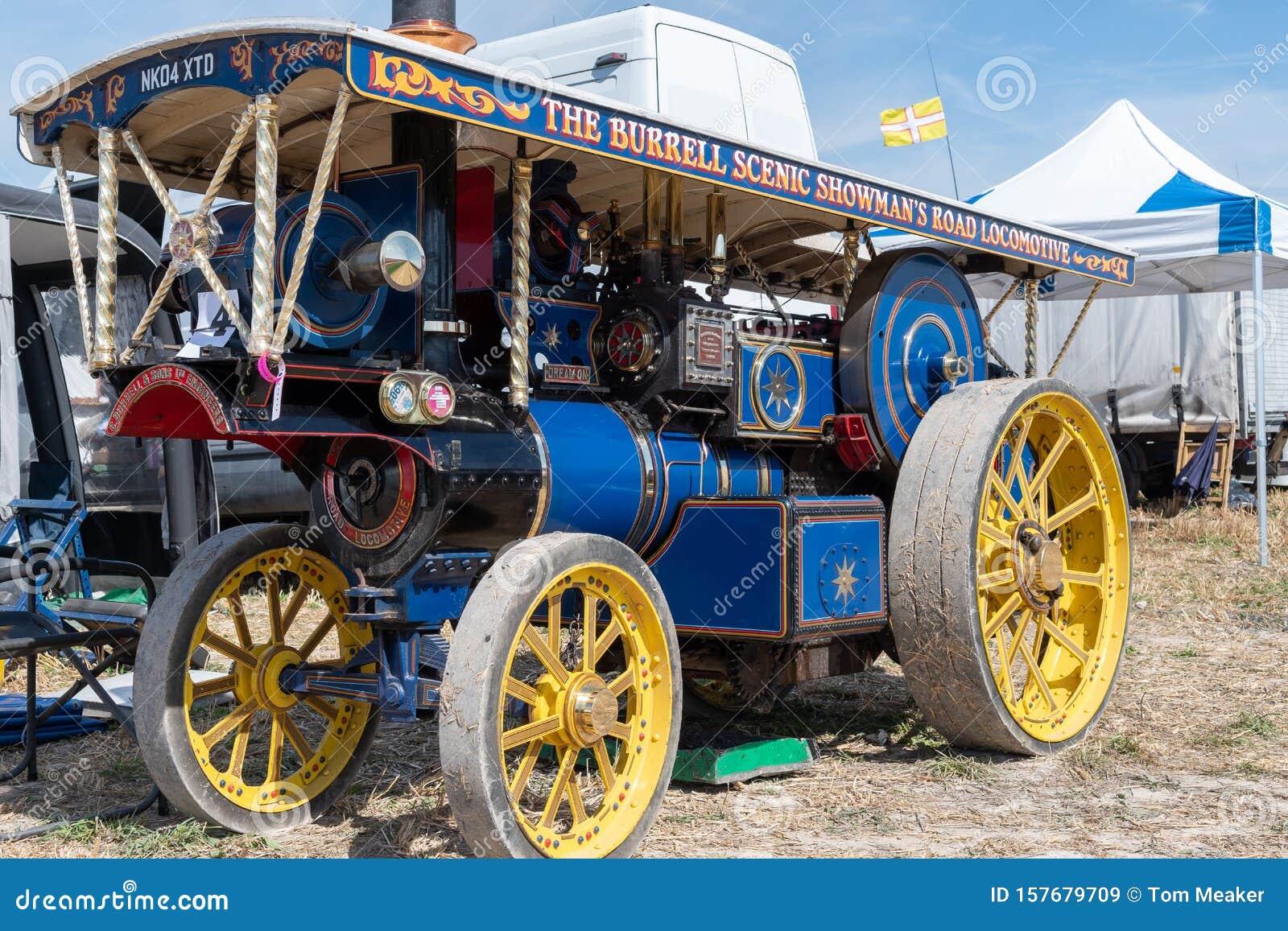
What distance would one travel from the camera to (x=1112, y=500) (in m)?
4.93

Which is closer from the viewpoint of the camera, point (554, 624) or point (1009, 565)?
point (554, 624)

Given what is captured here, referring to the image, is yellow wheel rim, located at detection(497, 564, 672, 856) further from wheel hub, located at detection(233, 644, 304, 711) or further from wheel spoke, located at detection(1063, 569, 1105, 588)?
wheel spoke, located at detection(1063, 569, 1105, 588)

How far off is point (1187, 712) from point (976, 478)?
1712 mm

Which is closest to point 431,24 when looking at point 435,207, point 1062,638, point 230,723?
point 435,207

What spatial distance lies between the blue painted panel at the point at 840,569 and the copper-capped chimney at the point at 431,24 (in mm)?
1662

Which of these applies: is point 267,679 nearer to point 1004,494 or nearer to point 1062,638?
point 1004,494

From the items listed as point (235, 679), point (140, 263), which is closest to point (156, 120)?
point (235, 679)

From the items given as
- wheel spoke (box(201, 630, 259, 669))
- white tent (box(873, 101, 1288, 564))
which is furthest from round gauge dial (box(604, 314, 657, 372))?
white tent (box(873, 101, 1288, 564))

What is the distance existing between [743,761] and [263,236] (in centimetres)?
217

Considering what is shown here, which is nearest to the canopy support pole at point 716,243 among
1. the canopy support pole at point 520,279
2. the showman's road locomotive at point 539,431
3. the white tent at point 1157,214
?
the showman's road locomotive at point 539,431

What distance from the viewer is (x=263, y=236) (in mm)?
2771

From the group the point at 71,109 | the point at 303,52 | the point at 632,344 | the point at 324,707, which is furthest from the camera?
the point at 632,344

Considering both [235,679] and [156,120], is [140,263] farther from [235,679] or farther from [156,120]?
[235,679]

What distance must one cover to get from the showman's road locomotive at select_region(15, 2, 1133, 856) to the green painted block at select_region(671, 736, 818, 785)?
21 cm
